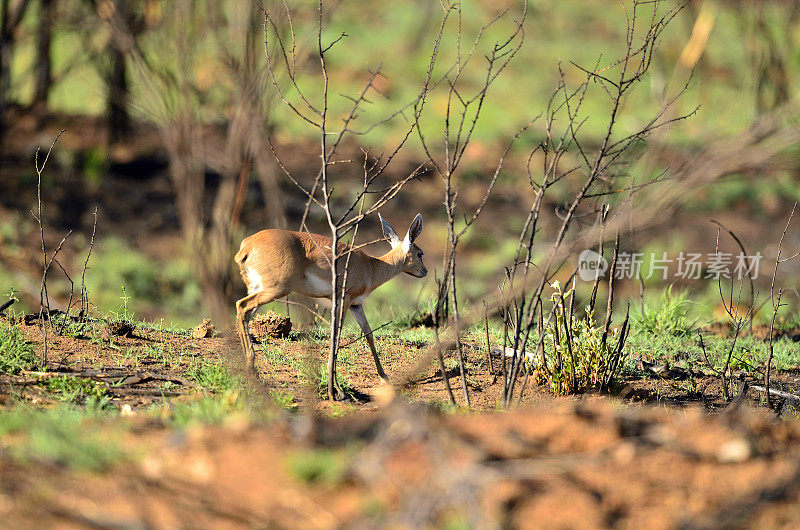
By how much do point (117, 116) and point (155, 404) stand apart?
928 cm

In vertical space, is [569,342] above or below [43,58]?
below

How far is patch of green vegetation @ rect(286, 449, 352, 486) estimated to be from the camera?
112 inches

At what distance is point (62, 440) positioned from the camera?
324 cm

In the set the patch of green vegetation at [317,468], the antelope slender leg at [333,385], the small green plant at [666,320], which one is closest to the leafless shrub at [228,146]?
the patch of green vegetation at [317,468]

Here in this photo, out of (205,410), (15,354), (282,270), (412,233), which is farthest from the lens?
(412,233)

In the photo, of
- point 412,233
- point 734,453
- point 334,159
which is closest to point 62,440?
point 734,453

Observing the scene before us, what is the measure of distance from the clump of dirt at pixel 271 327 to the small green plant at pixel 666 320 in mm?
3323

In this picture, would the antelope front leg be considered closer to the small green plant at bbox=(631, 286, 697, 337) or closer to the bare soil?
the bare soil

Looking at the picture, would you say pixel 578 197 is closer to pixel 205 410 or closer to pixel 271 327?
pixel 205 410

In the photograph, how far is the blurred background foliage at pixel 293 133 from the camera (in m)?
9.77

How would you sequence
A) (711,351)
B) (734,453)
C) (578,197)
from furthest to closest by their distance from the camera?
(711,351) → (578,197) → (734,453)

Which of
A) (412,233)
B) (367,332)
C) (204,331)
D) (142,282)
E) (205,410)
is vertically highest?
(142,282)

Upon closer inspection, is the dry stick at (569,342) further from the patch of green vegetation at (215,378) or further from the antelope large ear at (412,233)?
the patch of green vegetation at (215,378)

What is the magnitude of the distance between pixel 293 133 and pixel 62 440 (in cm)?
1197
